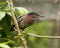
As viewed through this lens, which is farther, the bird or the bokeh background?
the bokeh background

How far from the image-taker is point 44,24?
11.6 ft

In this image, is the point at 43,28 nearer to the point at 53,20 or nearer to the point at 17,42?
the point at 53,20

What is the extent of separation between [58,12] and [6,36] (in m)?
1.50

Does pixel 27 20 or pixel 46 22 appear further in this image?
pixel 46 22

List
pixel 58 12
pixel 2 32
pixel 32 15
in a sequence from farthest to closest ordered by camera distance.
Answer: pixel 58 12
pixel 2 32
pixel 32 15

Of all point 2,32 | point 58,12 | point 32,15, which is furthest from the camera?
point 58,12

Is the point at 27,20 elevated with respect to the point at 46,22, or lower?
elevated

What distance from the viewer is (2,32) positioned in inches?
78.7

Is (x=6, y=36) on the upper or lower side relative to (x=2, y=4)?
lower

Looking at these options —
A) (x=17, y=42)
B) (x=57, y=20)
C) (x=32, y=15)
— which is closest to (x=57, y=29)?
(x=57, y=20)

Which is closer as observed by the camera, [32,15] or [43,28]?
[32,15]

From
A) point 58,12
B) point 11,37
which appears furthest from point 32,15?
point 58,12

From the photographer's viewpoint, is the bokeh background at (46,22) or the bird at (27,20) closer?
the bird at (27,20)

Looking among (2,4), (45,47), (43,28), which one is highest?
(2,4)
